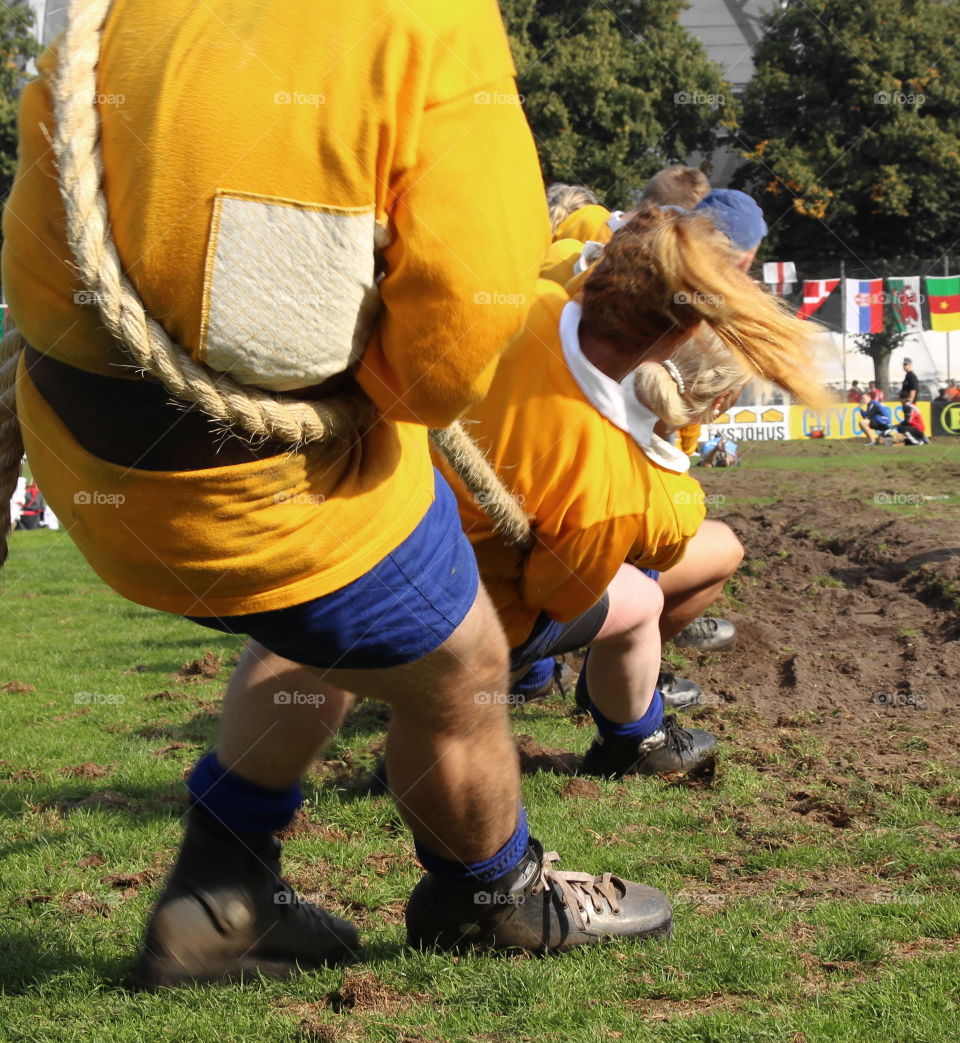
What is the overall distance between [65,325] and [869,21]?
134ft

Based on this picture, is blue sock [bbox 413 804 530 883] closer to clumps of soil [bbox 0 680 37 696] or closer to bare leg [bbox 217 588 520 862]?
bare leg [bbox 217 588 520 862]

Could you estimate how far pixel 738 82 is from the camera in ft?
140

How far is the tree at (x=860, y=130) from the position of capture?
36.2 m

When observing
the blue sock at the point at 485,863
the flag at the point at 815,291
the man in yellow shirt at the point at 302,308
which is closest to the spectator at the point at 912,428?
the flag at the point at 815,291

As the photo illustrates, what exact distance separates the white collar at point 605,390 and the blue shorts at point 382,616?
0.98 m

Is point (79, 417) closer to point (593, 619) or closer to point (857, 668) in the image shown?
point (593, 619)

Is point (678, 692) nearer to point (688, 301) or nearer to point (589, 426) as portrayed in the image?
point (589, 426)

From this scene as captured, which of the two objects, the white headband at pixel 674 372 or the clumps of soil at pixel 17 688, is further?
the clumps of soil at pixel 17 688

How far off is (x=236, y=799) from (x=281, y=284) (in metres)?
1.24

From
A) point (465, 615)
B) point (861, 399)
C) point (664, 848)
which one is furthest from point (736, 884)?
point (861, 399)

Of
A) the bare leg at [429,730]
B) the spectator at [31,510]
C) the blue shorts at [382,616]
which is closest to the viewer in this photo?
the blue shorts at [382,616]

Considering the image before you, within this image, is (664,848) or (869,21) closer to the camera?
(664,848)

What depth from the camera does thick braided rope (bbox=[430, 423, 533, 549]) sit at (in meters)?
2.36

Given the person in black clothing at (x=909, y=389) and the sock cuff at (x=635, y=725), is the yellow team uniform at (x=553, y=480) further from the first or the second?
the person in black clothing at (x=909, y=389)
